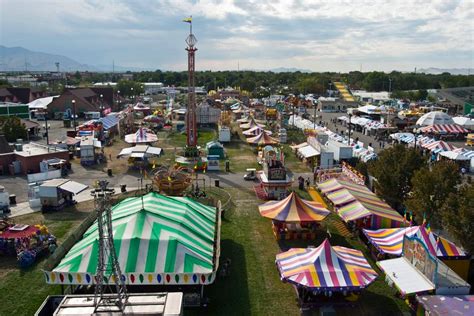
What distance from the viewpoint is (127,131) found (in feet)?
160

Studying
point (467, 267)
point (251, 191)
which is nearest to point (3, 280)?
point (251, 191)

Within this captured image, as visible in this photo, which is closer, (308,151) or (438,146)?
(308,151)

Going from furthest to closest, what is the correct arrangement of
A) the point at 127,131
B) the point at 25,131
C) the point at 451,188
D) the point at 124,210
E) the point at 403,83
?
the point at 403,83
the point at 127,131
the point at 25,131
the point at 451,188
the point at 124,210

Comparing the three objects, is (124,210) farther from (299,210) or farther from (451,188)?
(451,188)

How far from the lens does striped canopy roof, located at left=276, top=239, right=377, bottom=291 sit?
13195 millimetres

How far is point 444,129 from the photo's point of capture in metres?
47.0

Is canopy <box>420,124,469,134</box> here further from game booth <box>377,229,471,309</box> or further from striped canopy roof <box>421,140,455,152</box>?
game booth <box>377,229,471,309</box>

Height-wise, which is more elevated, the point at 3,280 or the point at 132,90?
the point at 132,90

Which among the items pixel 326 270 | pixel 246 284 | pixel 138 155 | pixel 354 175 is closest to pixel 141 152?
pixel 138 155

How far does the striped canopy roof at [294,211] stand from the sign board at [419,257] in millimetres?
4479

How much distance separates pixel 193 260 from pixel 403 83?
117 m

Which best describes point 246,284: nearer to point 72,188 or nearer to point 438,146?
point 72,188

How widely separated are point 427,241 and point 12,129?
1548 inches

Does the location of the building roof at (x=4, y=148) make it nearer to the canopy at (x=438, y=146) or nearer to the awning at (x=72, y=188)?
the awning at (x=72, y=188)
